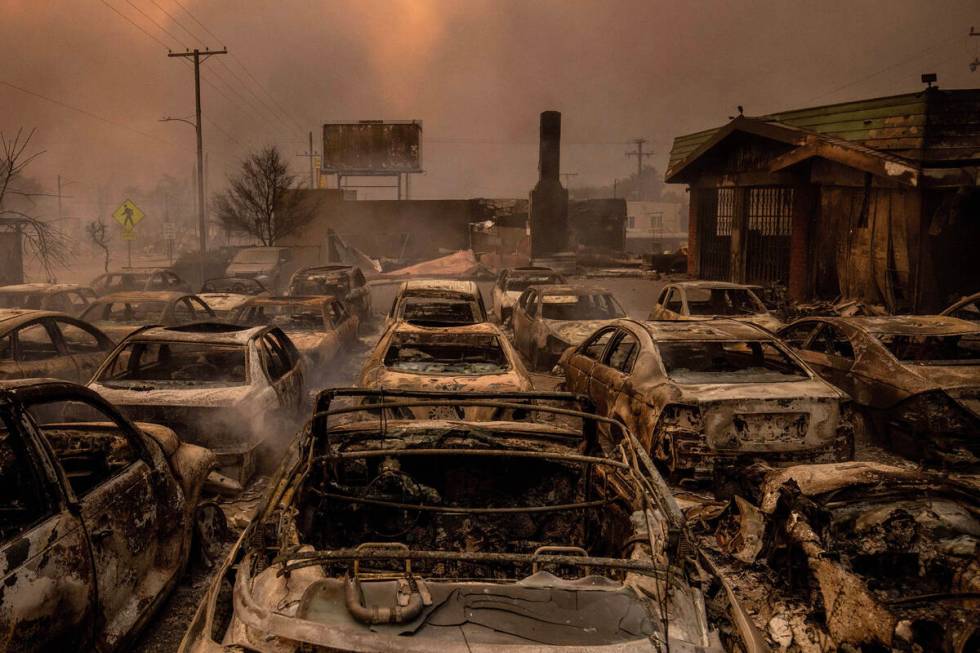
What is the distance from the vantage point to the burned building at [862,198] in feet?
44.0

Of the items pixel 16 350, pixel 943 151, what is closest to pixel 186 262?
pixel 16 350

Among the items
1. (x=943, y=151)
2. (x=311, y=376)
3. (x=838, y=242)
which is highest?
(x=943, y=151)

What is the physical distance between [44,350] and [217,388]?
3786 mm

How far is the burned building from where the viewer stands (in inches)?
528

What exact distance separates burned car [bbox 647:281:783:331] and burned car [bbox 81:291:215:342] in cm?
818

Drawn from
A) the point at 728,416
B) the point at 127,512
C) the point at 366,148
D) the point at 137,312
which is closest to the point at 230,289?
the point at 137,312

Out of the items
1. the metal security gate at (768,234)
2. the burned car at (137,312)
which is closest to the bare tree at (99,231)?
the burned car at (137,312)

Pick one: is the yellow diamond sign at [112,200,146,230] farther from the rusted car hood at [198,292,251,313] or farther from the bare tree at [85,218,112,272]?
the rusted car hood at [198,292,251,313]

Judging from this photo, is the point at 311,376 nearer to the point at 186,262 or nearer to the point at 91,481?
the point at 91,481

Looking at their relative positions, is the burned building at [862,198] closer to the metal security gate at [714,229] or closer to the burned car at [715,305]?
the metal security gate at [714,229]

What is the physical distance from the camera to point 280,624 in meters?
2.58

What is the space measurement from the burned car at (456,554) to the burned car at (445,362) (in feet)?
8.79

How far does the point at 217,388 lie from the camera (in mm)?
7219

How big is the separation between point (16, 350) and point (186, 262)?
79.1 ft
